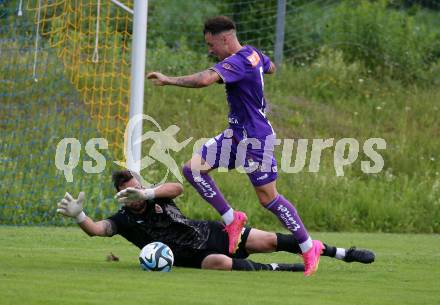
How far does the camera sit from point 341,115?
877 inches

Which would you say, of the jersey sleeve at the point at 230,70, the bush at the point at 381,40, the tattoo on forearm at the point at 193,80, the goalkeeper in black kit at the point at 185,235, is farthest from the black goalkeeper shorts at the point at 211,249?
the bush at the point at 381,40

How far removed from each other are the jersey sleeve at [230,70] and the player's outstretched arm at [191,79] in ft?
0.26

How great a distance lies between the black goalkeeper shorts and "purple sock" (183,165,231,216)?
21cm

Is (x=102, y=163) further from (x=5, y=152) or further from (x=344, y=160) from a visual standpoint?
(x=344, y=160)

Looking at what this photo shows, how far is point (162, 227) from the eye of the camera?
392 inches

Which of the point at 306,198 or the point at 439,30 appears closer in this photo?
the point at 306,198

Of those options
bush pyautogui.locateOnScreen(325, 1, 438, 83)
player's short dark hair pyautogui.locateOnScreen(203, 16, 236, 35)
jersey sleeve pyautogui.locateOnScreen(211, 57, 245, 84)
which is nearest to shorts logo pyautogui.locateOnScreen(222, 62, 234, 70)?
jersey sleeve pyautogui.locateOnScreen(211, 57, 245, 84)

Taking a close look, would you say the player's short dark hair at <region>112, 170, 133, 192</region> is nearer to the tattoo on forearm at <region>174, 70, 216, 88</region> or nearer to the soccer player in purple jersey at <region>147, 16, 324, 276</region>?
the soccer player in purple jersey at <region>147, 16, 324, 276</region>

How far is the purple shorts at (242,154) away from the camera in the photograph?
388 inches

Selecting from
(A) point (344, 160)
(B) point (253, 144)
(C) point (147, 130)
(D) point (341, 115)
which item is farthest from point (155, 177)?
(B) point (253, 144)

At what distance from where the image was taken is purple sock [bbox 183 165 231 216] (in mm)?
9891

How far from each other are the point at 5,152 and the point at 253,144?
7.80 meters

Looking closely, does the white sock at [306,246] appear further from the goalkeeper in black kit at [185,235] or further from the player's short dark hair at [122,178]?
the player's short dark hair at [122,178]

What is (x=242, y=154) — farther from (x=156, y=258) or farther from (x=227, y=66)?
(x=156, y=258)
